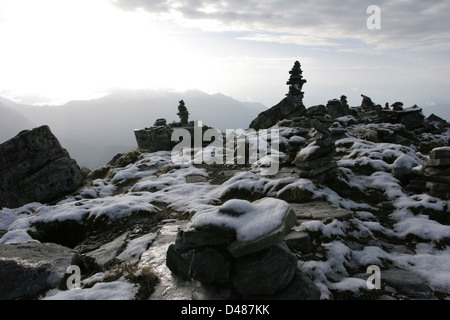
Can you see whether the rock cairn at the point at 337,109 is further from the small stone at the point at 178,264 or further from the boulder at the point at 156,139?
the small stone at the point at 178,264

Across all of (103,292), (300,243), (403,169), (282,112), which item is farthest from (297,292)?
(282,112)

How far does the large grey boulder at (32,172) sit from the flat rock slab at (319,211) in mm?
15686

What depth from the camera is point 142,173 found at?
19406 mm

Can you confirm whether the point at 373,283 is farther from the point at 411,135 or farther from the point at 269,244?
the point at 411,135

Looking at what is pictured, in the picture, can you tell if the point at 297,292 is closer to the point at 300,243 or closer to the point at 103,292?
the point at 300,243

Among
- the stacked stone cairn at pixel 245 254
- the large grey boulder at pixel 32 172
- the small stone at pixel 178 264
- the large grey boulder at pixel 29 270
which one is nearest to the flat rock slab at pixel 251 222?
the stacked stone cairn at pixel 245 254

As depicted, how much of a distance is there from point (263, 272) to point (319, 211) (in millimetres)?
5379

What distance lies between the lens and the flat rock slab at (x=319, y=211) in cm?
874

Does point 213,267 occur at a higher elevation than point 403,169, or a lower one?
lower

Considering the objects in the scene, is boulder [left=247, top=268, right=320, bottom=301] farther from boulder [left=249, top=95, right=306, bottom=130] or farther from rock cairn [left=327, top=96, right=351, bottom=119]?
rock cairn [left=327, top=96, right=351, bottom=119]

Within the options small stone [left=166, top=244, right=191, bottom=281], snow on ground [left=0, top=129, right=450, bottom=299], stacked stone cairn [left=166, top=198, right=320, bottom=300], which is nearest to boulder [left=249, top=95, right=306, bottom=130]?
snow on ground [left=0, top=129, right=450, bottom=299]

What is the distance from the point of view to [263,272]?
482 centimetres

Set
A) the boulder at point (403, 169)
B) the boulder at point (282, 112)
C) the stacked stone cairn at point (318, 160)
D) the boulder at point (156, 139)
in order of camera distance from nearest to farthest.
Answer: the stacked stone cairn at point (318, 160)
the boulder at point (403, 169)
the boulder at point (156, 139)
the boulder at point (282, 112)
